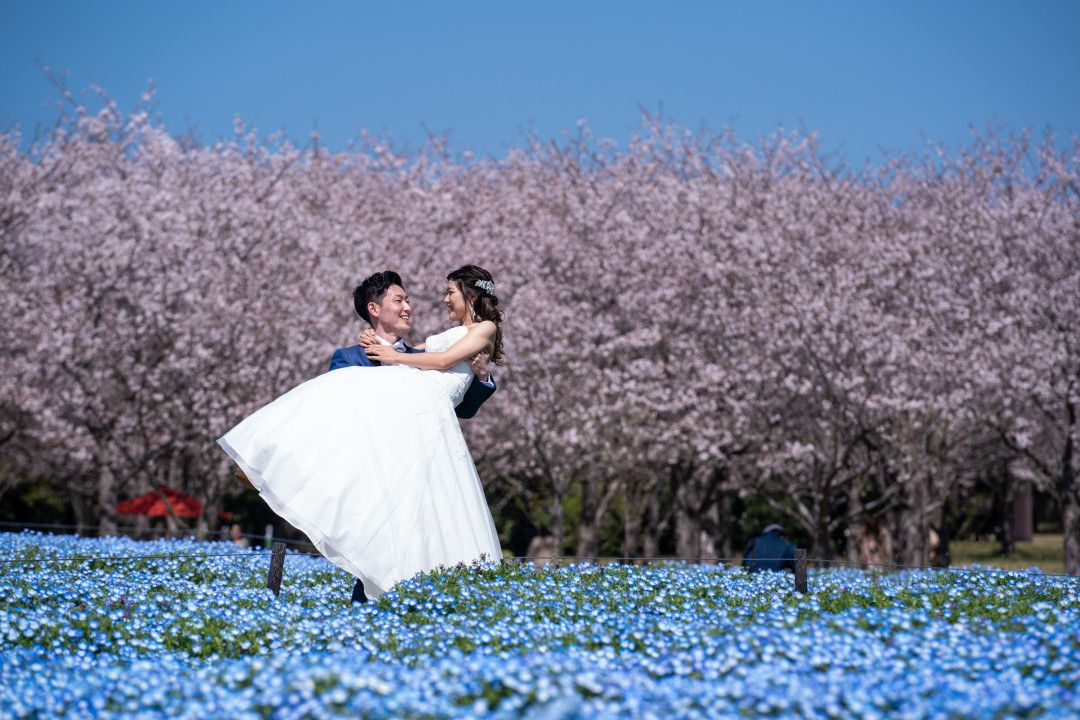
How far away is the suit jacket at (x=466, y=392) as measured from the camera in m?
5.76

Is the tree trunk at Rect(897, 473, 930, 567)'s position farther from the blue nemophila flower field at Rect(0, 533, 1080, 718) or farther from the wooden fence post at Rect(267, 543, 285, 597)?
the wooden fence post at Rect(267, 543, 285, 597)

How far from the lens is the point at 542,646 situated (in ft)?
13.8

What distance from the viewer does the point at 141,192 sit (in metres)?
20.2

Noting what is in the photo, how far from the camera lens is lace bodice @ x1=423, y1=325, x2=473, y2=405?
222 inches

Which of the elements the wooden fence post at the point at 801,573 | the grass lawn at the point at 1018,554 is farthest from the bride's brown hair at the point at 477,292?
the grass lawn at the point at 1018,554

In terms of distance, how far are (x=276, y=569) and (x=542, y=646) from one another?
2.96m

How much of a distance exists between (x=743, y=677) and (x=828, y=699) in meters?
0.57

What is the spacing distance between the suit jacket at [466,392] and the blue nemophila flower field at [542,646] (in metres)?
0.99

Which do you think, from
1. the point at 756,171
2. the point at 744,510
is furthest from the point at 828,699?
the point at 744,510

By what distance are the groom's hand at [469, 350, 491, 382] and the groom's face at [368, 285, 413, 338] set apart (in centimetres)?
44

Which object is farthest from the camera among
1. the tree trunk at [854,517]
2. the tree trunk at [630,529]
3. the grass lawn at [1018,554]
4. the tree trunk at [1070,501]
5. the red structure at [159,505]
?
the grass lawn at [1018,554]

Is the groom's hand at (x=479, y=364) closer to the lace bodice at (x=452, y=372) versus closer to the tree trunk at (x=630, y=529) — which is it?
the lace bodice at (x=452, y=372)

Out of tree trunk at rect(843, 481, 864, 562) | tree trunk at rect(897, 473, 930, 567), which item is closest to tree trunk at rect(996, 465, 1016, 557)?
tree trunk at rect(843, 481, 864, 562)

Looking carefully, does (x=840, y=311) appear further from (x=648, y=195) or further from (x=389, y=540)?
(x=389, y=540)
